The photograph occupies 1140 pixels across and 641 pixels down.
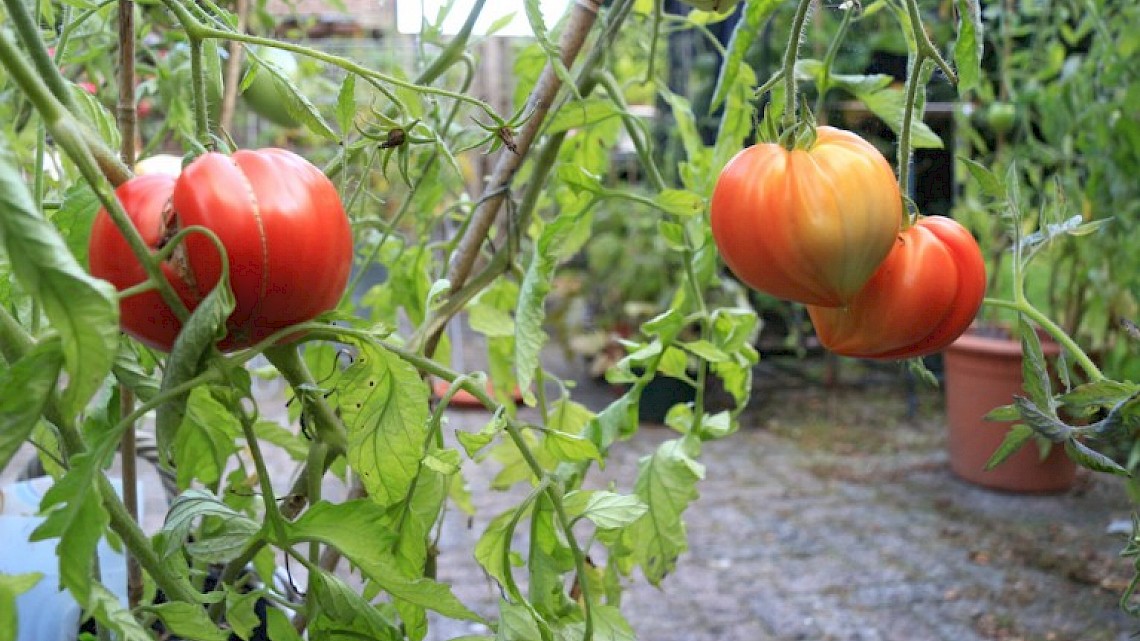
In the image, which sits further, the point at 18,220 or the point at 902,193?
the point at 902,193

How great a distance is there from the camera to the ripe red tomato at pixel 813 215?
39cm

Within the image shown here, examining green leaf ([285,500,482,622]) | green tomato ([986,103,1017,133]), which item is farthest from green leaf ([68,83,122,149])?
green tomato ([986,103,1017,133])

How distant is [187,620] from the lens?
1.28 ft

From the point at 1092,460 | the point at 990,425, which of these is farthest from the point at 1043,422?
the point at 990,425

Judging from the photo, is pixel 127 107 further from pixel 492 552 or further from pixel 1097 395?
pixel 1097 395

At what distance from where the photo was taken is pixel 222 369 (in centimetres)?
34

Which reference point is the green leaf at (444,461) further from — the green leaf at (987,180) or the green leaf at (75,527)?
the green leaf at (987,180)

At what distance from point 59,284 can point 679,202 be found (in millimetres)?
395

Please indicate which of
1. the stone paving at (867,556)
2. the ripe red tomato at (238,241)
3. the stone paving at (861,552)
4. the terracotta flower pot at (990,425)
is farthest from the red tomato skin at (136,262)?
the terracotta flower pot at (990,425)

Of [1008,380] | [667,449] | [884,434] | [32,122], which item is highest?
[32,122]

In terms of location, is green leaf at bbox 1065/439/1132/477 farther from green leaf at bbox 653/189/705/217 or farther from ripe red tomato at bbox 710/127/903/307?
green leaf at bbox 653/189/705/217

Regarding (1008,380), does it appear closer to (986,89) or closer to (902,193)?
(986,89)

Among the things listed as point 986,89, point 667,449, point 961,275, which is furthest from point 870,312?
point 986,89

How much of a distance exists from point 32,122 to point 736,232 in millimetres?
653
